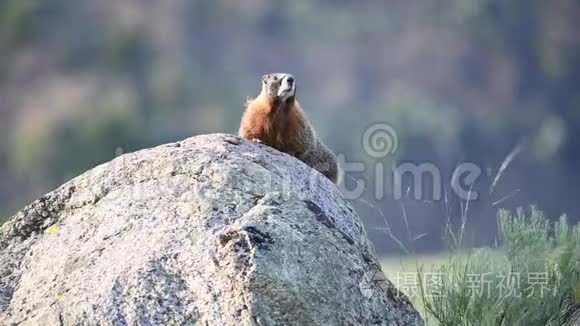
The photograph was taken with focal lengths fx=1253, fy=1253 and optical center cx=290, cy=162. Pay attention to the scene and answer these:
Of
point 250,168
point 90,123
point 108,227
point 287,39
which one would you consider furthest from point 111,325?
point 287,39

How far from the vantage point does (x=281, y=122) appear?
28.7 ft

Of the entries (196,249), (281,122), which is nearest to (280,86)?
(281,122)

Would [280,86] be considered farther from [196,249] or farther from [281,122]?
[196,249]

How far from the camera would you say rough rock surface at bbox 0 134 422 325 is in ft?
20.6

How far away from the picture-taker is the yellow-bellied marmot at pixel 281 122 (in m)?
8.73

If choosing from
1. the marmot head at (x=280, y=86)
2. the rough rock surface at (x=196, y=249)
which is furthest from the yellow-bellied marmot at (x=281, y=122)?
the rough rock surface at (x=196, y=249)

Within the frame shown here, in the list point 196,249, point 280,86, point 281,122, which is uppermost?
point 280,86

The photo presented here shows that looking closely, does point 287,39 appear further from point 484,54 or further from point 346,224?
point 346,224

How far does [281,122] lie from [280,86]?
0.25 m

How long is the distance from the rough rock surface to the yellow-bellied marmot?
48.3 inches

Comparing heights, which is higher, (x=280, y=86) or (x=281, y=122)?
(x=280, y=86)

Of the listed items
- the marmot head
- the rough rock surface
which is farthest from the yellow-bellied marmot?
the rough rock surface

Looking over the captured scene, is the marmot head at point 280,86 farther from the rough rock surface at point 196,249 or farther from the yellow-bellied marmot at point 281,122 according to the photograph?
the rough rock surface at point 196,249

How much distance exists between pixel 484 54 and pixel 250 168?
40.9 meters
